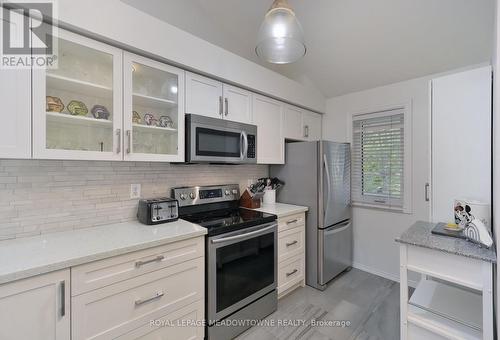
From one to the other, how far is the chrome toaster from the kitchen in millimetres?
23

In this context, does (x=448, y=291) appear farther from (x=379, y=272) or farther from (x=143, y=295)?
(x=143, y=295)

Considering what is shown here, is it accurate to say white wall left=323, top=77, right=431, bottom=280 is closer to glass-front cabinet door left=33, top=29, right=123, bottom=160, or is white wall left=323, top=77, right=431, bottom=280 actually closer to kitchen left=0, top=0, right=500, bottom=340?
kitchen left=0, top=0, right=500, bottom=340

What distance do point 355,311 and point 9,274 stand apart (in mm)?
2533

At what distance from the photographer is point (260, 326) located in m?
2.00

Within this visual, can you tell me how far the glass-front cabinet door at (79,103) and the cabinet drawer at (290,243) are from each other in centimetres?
165

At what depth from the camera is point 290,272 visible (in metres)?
2.44

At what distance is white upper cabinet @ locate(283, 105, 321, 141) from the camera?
2.87 m

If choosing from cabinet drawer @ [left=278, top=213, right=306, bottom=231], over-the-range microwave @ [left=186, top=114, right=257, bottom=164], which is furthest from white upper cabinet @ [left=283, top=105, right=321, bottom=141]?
cabinet drawer @ [left=278, top=213, right=306, bottom=231]

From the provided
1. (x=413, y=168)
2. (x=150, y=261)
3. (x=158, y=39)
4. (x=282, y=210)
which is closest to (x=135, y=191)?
(x=150, y=261)

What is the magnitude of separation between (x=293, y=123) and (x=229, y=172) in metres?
1.05

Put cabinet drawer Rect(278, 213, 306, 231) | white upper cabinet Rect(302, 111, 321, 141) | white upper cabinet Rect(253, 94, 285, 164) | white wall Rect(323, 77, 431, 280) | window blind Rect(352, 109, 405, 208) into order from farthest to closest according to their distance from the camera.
→ 1. white upper cabinet Rect(302, 111, 321, 141)
2. window blind Rect(352, 109, 405, 208)
3. white wall Rect(323, 77, 431, 280)
4. white upper cabinet Rect(253, 94, 285, 164)
5. cabinet drawer Rect(278, 213, 306, 231)

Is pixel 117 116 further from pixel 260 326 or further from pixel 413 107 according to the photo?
pixel 413 107

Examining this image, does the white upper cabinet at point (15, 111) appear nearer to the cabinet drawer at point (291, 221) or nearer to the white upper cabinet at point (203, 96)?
the white upper cabinet at point (203, 96)

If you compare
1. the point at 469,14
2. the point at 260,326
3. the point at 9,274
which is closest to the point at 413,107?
the point at 469,14
